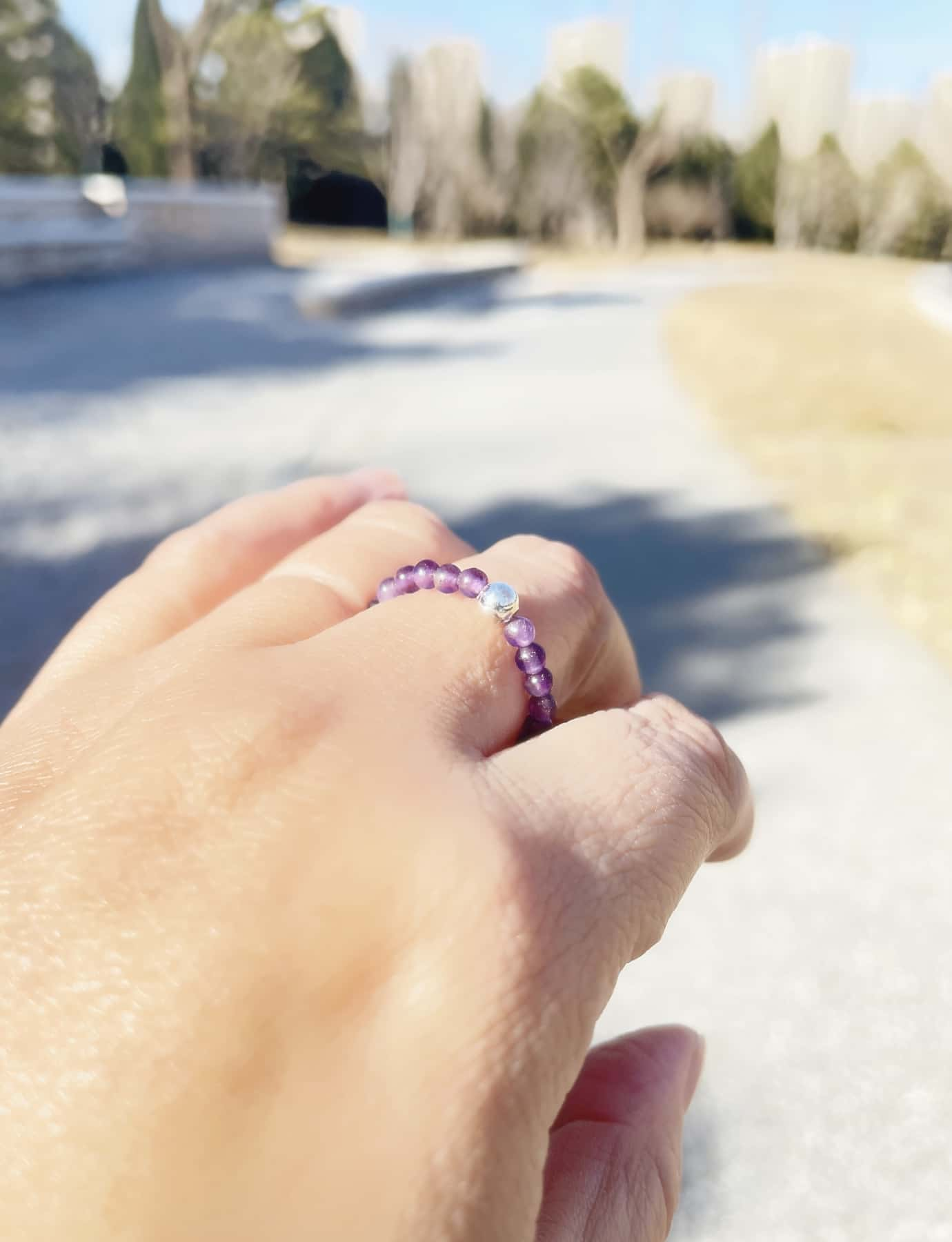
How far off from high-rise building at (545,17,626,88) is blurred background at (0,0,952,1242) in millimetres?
17695

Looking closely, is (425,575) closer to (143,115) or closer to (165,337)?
(165,337)

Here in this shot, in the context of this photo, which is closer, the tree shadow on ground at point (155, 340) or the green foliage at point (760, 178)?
the tree shadow on ground at point (155, 340)

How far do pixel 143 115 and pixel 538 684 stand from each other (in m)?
19.7

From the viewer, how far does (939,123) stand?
33.9 m

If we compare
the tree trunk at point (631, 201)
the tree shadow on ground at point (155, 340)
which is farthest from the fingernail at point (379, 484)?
the tree trunk at point (631, 201)

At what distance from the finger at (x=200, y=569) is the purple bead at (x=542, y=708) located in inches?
14.5

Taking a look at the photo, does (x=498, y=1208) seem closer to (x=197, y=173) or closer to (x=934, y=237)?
(x=197, y=173)

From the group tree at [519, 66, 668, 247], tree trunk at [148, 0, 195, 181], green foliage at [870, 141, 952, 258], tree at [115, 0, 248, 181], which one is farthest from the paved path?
green foliage at [870, 141, 952, 258]

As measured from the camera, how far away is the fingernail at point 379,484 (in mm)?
1202

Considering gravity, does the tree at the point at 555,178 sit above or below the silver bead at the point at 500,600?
above

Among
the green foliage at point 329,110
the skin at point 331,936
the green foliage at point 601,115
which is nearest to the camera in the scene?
the skin at point 331,936

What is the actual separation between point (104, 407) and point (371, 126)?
1002 inches

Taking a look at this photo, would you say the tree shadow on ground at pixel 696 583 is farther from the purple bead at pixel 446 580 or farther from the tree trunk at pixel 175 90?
the tree trunk at pixel 175 90

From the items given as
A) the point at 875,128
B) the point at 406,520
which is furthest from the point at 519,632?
the point at 875,128
